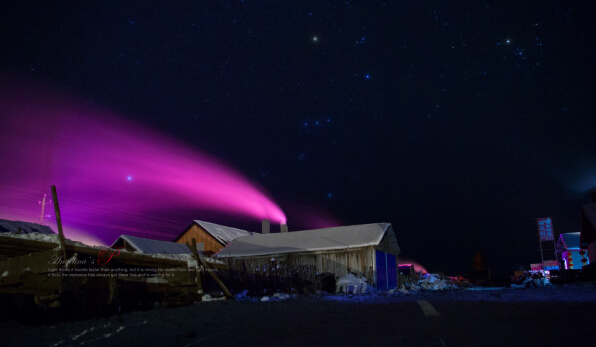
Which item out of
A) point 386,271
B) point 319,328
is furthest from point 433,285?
point 319,328

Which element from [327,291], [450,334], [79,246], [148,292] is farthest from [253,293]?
[450,334]

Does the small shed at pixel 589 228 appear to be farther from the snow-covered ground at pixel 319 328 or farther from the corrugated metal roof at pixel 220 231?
the corrugated metal roof at pixel 220 231

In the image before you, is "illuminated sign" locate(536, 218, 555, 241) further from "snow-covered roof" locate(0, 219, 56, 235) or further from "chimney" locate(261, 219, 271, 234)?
"snow-covered roof" locate(0, 219, 56, 235)

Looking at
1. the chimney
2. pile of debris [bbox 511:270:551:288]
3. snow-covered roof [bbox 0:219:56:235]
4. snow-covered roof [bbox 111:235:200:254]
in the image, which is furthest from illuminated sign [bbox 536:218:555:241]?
snow-covered roof [bbox 0:219:56:235]

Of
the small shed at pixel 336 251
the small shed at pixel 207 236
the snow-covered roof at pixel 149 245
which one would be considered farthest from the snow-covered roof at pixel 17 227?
the small shed at pixel 336 251

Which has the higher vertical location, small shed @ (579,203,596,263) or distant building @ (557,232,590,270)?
small shed @ (579,203,596,263)

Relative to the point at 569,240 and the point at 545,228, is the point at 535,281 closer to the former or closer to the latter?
the point at 545,228

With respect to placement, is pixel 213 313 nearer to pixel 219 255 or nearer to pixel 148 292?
pixel 148 292

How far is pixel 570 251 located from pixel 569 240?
3.95 m

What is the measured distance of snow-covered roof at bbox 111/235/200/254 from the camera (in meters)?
31.5

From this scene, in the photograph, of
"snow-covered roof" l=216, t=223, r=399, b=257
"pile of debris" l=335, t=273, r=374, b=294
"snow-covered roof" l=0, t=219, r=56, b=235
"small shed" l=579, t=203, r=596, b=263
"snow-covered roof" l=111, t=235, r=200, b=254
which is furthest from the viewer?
"snow-covered roof" l=111, t=235, r=200, b=254

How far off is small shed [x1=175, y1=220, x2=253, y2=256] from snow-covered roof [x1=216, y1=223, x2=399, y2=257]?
7.56 meters

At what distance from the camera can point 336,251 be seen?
2600 centimetres

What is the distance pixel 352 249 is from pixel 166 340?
19559 mm
